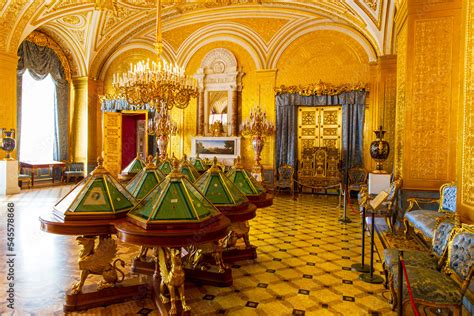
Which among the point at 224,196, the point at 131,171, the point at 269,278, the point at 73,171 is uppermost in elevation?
the point at 131,171

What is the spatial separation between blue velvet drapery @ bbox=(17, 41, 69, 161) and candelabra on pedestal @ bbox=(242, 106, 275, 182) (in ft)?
21.6

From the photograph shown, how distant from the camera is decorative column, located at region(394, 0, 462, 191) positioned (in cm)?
566

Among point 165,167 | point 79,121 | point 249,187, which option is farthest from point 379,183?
point 79,121

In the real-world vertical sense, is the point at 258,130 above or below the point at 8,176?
above

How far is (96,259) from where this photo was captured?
3.26m

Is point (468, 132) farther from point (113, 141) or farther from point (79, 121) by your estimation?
point (79, 121)

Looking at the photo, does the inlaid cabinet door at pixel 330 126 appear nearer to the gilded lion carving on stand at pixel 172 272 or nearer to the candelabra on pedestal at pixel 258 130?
the candelabra on pedestal at pixel 258 130

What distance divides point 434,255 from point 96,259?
3.19 m

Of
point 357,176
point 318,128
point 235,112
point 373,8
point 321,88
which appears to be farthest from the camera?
point 235,112

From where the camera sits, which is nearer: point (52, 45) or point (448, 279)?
point (448, 279)

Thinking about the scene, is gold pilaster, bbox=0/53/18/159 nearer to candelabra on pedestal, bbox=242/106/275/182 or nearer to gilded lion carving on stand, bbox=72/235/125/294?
candelabra on pedestal, bbox=242/106/275/182

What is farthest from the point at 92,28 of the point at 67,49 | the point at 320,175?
the point at 320,175

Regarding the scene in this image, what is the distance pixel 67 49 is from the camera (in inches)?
476

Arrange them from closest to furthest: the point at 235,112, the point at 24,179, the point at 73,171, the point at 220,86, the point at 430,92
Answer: the point at 430,92 → the point at 24,179 → the point at 235,112 → the point at 220,86 → the point at 73,171
